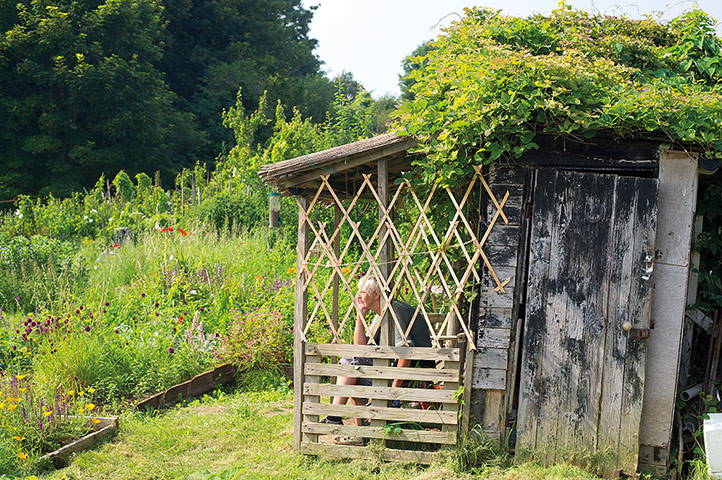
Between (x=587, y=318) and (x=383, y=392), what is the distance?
1.65m

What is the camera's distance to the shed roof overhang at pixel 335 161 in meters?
4.88

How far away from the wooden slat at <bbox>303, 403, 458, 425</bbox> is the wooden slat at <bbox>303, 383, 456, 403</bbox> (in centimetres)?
10

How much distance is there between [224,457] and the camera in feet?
17.1

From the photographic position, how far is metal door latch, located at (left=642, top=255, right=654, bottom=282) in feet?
14.7

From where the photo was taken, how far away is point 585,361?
4.64m

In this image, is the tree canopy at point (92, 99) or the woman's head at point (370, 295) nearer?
the woman's head at point (370, 295)

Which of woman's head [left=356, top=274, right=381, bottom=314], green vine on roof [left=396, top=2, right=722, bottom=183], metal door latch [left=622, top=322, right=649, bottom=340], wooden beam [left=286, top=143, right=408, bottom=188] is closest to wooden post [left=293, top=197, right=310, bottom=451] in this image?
wooden beam [left=286, top=143, right=408, bottom=188]

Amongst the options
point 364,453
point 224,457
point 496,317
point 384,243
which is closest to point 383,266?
point 384,243

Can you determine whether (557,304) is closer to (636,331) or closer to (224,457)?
(636,331)

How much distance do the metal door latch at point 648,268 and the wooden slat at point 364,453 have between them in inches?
80.0

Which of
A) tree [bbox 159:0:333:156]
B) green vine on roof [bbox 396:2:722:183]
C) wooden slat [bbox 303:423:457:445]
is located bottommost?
wooden slat [bbox 303:423:457:445]

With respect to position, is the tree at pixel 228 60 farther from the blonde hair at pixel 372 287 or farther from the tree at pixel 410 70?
the blonde hair at pixel 372 287

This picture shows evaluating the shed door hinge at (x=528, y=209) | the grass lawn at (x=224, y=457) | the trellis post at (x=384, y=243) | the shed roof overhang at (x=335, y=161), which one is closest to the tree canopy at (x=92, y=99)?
the grass lawn at (x=224, y=457)

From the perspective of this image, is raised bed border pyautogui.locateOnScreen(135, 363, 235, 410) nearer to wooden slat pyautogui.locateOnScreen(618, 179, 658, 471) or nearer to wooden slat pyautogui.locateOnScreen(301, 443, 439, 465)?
wooden slat pyautogui.locateOnScreen(301, 443, 439, 465)
